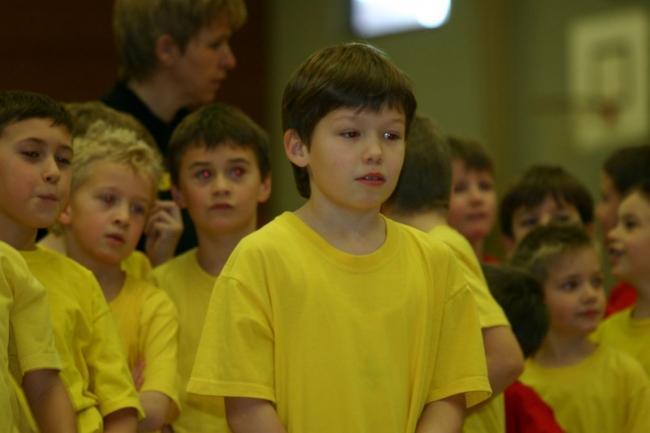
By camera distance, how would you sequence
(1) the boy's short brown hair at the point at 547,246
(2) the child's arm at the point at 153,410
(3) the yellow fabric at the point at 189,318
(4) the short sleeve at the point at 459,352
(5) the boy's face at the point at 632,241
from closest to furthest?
(4) the short sleeve at the point at 459,352 < (2) the child's arm at the point at 153,410 < (3) the yellow fabric at the point at 189,318 < (1) the boy's short brown hair at the point at 547,246 < (5) the boy's face at the point at 632,241

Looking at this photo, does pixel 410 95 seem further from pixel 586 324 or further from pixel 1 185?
pixel 586 324

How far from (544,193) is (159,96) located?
1630 millimetres

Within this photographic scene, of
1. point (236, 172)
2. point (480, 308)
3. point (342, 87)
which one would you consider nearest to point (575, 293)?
point (480, 308)

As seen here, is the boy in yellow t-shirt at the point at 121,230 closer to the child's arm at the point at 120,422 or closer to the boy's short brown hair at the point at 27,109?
the child's arm at the point at 120,422

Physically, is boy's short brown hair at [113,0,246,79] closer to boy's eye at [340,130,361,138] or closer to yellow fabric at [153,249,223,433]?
yellow fabric at [153,249,223,433]

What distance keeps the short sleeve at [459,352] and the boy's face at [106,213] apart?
1059 millimetres

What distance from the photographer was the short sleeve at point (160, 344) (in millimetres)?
3322

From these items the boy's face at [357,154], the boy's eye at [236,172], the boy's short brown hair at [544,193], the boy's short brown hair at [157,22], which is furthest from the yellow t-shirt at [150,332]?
the boy's short brown hair at [544,193]

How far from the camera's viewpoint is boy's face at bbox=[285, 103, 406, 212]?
281 cm

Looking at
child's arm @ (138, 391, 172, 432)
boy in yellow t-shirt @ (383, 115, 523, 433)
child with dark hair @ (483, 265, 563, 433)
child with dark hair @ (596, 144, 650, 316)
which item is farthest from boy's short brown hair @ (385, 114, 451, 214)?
→ child with dark hair @ (596, 144, 650, 316)

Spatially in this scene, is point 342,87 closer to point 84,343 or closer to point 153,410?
point 84,343

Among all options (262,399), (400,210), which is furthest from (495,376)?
(262,399)

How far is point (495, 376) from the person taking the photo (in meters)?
3.32

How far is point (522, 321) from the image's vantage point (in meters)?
3.83
